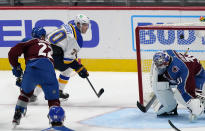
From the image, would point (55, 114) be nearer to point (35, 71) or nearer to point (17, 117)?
point (35, 71)

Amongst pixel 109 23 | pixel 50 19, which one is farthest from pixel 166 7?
pixel 50 19

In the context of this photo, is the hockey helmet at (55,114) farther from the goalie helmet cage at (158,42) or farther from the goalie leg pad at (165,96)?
the goalie helmet cage at (158,42)

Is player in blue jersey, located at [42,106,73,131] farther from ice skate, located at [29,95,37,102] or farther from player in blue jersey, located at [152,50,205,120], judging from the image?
ice skate, located at [29,95,37,102]

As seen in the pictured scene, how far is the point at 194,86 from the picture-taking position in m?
5.70

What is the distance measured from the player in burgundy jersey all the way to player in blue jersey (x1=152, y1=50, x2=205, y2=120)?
1.05 metres

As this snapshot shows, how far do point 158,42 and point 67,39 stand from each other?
0.99 metres

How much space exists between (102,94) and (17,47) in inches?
81.1

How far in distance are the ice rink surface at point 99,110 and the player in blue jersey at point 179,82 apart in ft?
0.49

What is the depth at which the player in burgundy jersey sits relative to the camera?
5.28 meters

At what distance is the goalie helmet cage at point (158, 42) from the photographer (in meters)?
6.24

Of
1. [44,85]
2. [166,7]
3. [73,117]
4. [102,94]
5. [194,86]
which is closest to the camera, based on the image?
[44,85]

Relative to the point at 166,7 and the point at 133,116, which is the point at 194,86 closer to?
the point at 133,116

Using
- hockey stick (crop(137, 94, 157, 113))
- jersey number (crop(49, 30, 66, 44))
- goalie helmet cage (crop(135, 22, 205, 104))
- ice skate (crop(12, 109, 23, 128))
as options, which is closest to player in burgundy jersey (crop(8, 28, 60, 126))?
ice skate (crop(12, 109, 23, 128))

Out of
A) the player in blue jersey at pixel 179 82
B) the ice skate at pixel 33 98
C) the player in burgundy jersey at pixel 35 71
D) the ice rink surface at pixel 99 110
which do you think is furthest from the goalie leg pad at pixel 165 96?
the ice skate at pixel 33 98
